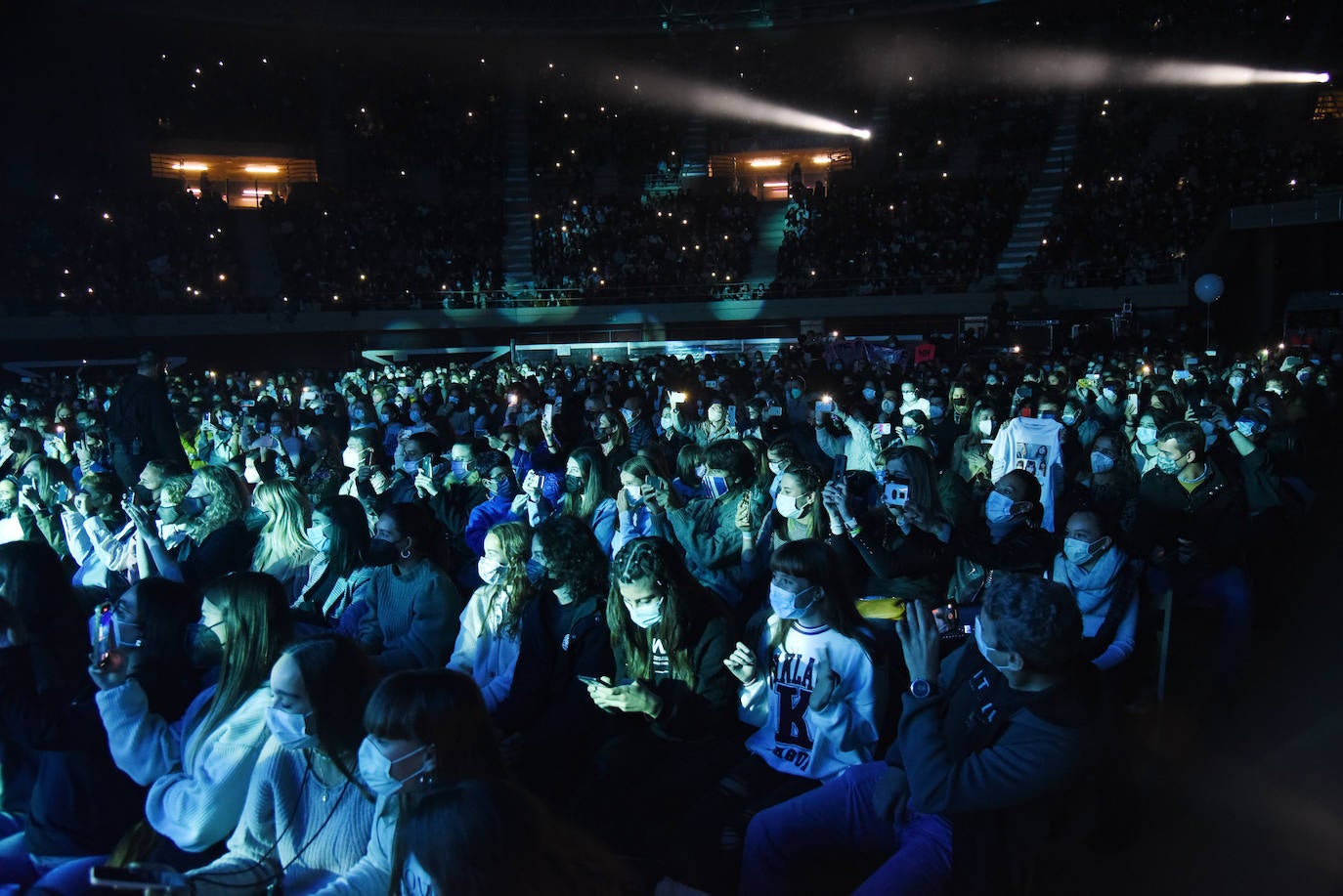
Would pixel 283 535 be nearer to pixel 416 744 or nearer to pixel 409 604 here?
pixel 409 604

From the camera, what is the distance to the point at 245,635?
3039mm

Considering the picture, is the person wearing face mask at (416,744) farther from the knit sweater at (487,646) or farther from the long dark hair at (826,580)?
the knit sweater at (487,646)

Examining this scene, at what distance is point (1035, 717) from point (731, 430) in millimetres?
5977

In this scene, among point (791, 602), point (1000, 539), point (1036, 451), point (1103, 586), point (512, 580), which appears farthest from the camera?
point (1036, 451)

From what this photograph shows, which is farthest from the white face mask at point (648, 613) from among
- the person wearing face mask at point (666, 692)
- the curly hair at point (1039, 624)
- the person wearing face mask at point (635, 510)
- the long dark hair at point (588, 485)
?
the long dark hair at point (588, 485)

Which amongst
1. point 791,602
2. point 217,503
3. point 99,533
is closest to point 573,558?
point 791,602

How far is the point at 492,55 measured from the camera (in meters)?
33.4

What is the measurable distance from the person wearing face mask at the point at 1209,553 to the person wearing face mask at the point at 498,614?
10.2ft

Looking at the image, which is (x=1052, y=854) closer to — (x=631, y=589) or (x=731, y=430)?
(x=631, y=589)

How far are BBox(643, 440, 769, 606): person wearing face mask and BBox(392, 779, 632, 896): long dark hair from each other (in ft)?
9.76

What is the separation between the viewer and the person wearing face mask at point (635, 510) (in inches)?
203

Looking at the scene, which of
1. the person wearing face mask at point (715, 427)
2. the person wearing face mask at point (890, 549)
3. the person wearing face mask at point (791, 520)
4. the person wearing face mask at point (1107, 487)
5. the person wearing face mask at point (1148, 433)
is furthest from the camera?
the person wearing face mask at point (715, 427)

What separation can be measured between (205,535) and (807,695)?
369 cm

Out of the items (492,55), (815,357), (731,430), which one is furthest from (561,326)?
(731,430)
